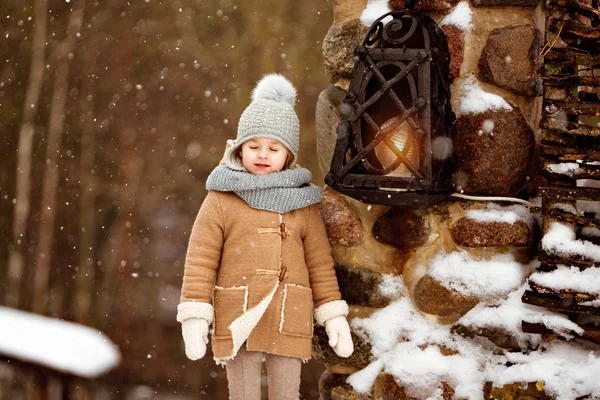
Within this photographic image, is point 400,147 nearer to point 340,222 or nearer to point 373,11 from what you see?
point 340,222

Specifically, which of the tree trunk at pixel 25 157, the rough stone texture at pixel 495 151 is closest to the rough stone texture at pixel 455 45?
the rough stone texture at pixel 495 151

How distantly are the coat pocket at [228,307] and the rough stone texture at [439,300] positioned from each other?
0.52 meters

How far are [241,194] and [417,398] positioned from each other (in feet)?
2.55

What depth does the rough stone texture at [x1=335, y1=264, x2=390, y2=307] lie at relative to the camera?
7.05ft

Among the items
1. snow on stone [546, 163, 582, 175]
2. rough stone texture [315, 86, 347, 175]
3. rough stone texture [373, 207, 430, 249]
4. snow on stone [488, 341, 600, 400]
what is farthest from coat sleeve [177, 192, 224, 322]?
snow on stone [546, 163, 582, 175]

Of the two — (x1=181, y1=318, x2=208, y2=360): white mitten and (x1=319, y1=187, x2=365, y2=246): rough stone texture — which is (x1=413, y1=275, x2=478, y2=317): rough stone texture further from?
(x1=181, y1=318, x2=208, y2=360): white mitten

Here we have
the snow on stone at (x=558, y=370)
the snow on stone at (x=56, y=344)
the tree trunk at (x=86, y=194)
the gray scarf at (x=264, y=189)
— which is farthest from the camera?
the tree trunk at (x=86, y=194)

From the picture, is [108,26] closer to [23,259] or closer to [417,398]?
[23,259]

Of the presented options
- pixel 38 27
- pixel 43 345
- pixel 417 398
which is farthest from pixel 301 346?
pixel 38 27

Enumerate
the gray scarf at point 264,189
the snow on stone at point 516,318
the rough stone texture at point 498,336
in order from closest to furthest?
1. the snow on stone at point 516,318
2. the rough stone texture at point 498,336
3. the gray scarf at point 264,189

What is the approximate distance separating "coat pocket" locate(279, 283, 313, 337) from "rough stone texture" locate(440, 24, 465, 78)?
787 mm

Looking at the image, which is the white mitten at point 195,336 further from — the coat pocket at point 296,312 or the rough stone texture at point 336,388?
the rough stone texture at point 336,388

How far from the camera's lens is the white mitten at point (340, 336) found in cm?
206

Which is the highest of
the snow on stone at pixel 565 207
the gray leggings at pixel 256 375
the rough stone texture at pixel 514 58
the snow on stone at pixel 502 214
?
the rough stone texture at pixel 514 58
